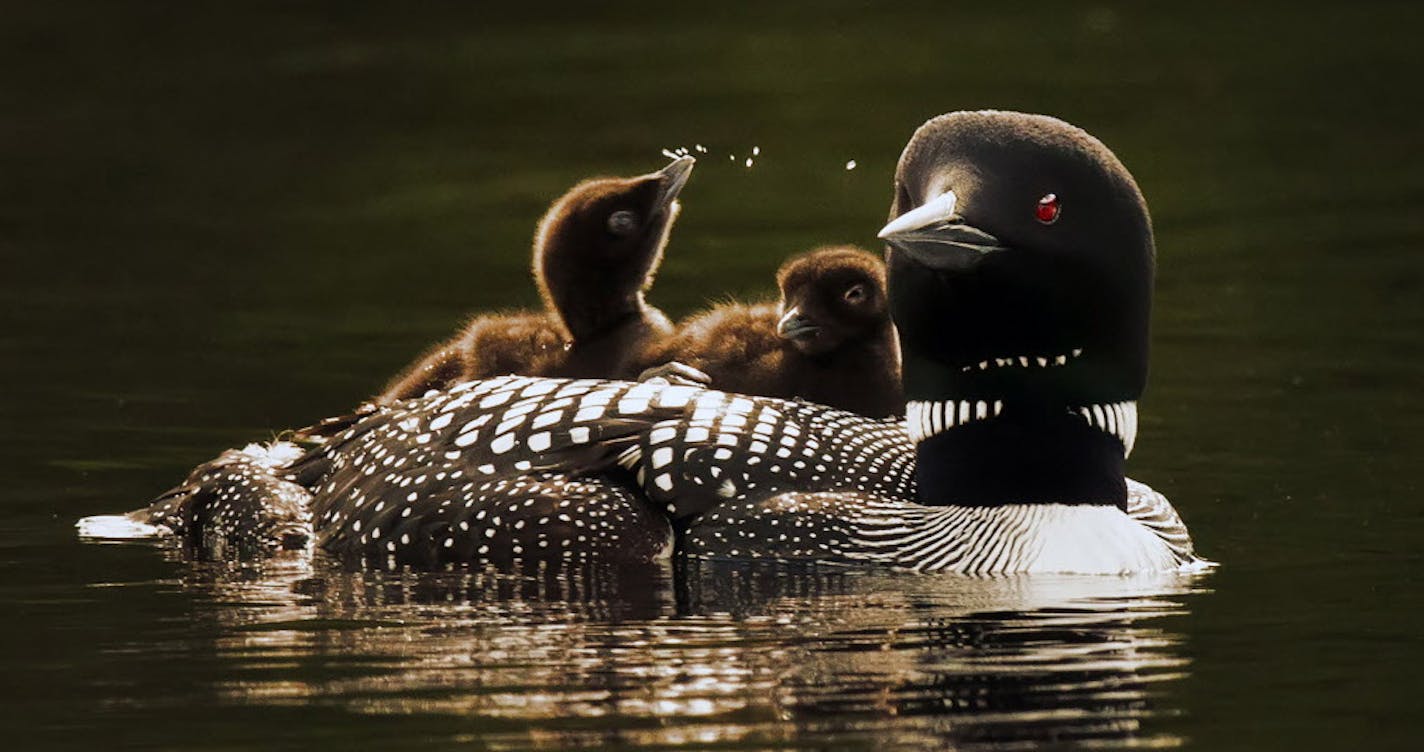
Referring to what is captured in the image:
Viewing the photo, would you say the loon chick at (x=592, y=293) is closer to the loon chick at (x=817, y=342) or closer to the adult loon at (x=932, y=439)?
the loon chick at (x=817, y=342)

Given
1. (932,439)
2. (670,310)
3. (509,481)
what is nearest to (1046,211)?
(932,439)

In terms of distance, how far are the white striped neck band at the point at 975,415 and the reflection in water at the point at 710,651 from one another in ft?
1.11

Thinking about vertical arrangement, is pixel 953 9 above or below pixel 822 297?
above

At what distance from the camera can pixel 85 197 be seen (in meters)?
15.2

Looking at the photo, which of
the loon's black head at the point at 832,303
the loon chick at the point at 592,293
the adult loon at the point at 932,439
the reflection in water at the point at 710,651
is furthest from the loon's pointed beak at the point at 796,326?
the reflection in water at the point at 710,651

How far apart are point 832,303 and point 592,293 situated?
92cm

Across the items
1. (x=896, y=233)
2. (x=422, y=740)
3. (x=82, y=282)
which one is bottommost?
(x=422, y=740)

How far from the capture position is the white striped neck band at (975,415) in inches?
276

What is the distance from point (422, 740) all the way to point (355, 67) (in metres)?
13.6

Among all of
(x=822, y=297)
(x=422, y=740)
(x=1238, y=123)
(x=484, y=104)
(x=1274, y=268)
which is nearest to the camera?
(x=422, y=740)

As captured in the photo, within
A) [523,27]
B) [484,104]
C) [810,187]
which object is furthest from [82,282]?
[523,27]

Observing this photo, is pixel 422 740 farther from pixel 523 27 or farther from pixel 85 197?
pixel 523 27

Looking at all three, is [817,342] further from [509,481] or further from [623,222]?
[509,481]

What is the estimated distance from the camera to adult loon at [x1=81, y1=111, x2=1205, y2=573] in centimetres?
680
